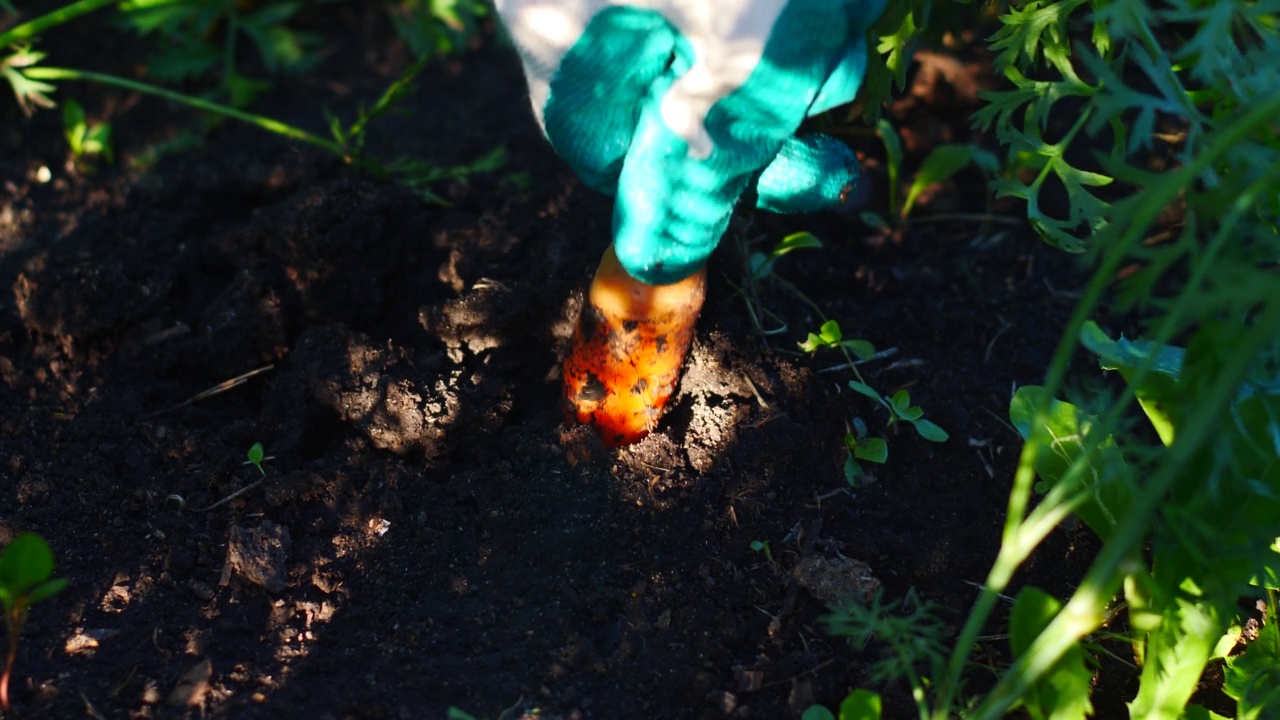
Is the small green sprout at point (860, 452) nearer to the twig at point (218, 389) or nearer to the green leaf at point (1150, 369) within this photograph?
the green leaf at point (1150, 369)

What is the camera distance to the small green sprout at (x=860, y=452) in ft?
5.60

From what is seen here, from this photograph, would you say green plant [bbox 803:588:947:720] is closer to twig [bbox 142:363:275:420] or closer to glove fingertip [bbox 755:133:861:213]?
glove fingertip [bbox 755:133:861:213]

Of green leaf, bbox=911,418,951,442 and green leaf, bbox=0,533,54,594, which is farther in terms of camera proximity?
green leaf, bbox=911,418,951,442

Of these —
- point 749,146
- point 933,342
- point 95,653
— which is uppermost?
point 749,146

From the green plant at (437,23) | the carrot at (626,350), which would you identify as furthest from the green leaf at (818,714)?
the green plant at (437,23)

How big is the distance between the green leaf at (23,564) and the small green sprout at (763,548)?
979mm

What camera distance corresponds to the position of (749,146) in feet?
4.40

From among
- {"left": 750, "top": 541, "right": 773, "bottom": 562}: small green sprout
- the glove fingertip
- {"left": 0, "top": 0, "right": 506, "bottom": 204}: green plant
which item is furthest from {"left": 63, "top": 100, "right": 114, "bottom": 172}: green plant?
{"left": 750, "top": 541, "right": 773, "bottom": 562}: small green sprout

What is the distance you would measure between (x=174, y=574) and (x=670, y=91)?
3.41ft

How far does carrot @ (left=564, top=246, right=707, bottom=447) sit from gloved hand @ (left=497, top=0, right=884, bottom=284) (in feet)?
0.40

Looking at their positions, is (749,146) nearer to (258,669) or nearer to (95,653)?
(258,669)

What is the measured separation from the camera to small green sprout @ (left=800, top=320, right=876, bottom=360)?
5.82 ft

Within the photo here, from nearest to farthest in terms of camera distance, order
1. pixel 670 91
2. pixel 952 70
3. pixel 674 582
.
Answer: pixel 670 91, pixel 674 582, pixel 952 70

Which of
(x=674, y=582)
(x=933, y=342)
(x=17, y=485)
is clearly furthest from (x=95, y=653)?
(x=933, y=342)
